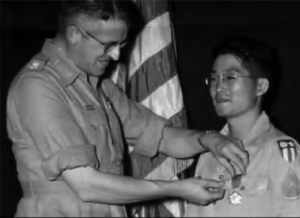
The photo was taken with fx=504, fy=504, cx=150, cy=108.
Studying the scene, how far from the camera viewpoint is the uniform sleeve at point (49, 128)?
70cm

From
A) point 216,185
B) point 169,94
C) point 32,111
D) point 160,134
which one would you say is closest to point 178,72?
point 169,94

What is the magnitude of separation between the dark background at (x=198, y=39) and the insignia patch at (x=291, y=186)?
21 centimetres

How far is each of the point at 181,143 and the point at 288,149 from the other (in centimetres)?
21

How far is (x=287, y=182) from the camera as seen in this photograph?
0.83 metres

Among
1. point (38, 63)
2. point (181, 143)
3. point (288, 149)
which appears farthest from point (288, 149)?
point (38, 63)

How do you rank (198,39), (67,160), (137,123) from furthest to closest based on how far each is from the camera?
(198,39)
(137,123)
(67,160)

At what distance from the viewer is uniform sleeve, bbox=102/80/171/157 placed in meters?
0.95

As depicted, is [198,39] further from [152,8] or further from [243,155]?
[243,155]

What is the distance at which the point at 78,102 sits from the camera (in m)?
0.78

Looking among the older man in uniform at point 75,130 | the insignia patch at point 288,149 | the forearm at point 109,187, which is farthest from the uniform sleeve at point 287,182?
the forearm at point 109,187

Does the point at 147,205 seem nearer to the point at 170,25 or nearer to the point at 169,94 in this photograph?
the point at 169,94

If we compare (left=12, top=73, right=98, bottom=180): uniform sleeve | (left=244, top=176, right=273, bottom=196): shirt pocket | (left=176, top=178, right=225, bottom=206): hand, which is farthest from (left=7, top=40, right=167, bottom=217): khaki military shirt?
(left=244, top=176, right=273, bottom=196): shirt pocket

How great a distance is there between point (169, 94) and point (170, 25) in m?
0.15

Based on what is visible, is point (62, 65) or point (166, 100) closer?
point (62, 65)
